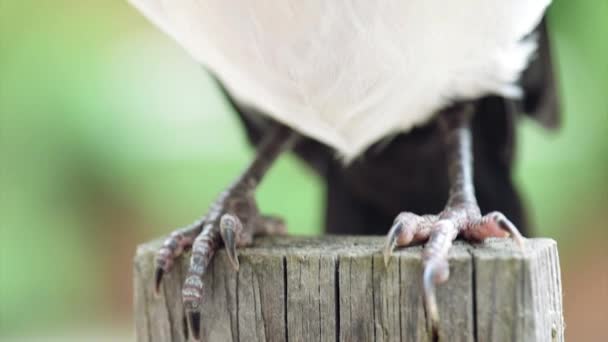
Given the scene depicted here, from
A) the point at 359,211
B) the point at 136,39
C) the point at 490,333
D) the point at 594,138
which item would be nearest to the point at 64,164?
the point at 136,39

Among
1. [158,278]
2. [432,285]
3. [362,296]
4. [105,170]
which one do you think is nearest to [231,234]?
[158,278]

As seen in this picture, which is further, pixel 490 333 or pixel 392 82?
pixel 392 82

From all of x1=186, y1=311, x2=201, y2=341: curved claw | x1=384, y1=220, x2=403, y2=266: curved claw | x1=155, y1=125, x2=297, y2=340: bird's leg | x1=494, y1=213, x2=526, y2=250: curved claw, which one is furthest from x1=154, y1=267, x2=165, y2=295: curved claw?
x1=494, y1=213, x2=526, y2=250: curved claw

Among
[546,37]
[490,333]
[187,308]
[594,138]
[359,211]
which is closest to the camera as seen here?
[490,333]

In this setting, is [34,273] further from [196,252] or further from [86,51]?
[196,252]

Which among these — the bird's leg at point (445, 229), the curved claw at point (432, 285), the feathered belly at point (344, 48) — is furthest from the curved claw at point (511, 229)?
the feathered belly at point (344, 48)

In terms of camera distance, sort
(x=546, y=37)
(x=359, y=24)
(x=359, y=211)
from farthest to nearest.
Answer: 1. (x=359, y=211)
2. (x=546, y=37)
3. (x=359, y=24)

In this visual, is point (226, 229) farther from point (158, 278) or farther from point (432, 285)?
point (432, 285)

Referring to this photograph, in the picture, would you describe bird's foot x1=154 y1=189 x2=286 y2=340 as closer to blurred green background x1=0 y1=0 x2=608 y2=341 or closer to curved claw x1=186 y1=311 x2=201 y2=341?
curved claw x1=186 y1=311 x2=201 y2=341

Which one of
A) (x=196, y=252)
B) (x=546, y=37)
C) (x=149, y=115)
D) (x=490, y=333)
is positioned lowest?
(x=490, y=333)
